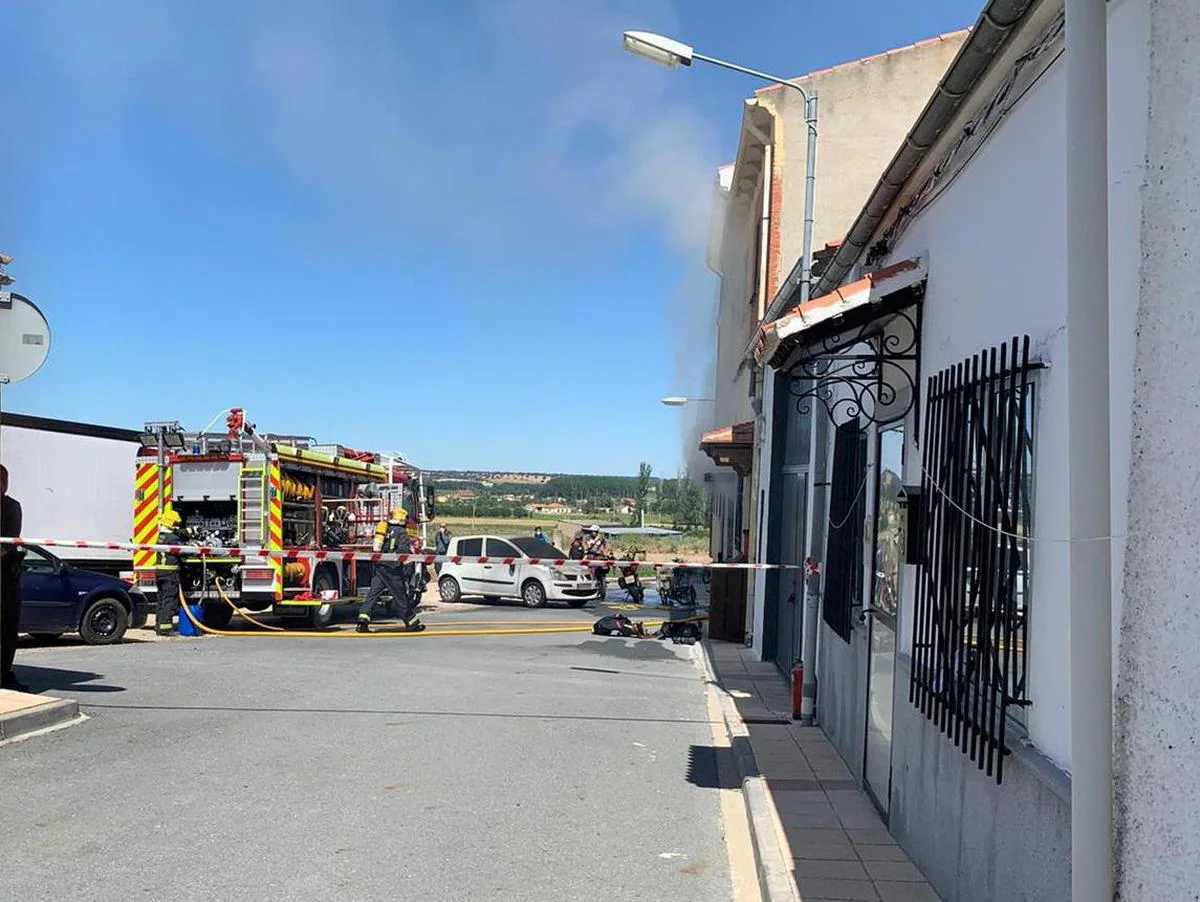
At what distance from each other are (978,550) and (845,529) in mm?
3647

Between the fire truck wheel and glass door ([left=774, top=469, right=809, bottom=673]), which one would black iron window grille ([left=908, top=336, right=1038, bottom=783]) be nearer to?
glass door ([left=774, top=469, right=809, bottom=673])

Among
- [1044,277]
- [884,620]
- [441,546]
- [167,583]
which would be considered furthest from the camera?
[441,546]

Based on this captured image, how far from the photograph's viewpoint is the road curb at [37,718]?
712 centimetres

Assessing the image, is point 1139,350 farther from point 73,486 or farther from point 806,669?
point 73,486

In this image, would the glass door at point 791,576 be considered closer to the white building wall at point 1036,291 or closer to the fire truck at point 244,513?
the white building wall at point 1036,291

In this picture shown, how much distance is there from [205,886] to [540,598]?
18.3m

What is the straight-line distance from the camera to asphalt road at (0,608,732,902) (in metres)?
4.77

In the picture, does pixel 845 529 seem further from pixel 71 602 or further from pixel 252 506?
pixel 252 506

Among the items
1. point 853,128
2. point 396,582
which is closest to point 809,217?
point 853,128

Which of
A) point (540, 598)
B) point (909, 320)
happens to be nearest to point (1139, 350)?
point (909, 320)

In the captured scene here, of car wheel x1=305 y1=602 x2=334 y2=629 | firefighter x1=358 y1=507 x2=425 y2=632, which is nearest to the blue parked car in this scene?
car wheel x1=305 y1=602 x2=334 y2=629

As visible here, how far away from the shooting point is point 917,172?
5730 mm

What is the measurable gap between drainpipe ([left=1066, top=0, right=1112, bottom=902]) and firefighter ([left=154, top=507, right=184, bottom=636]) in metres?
14.2

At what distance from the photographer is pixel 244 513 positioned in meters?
15.7
